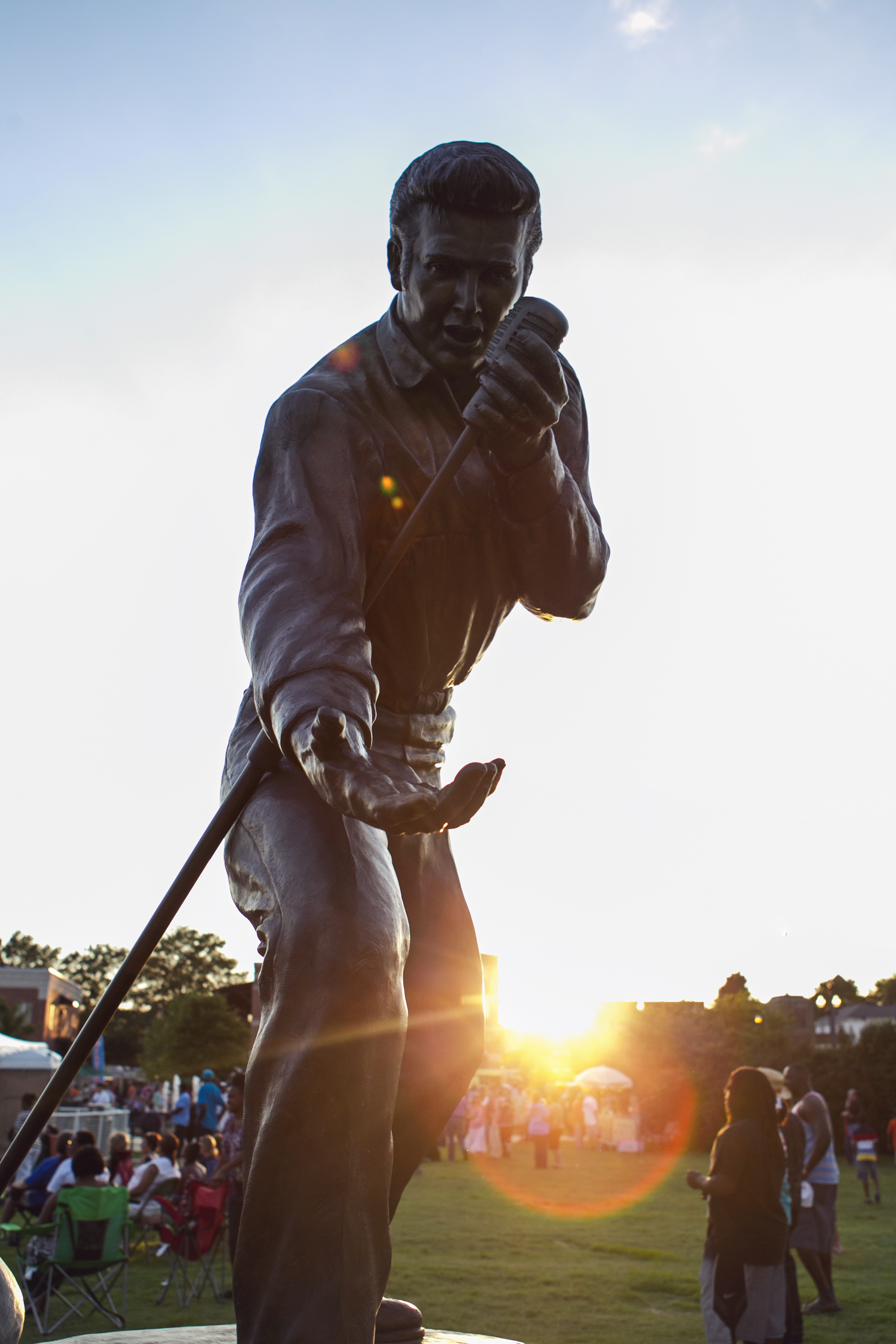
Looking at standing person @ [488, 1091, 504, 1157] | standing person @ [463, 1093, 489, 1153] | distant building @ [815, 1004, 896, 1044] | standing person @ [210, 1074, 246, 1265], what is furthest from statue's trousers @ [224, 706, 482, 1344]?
distant building @ [815, 1004, 896, 1044]

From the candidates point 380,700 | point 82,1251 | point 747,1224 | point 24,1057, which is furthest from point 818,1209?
point 24,1057

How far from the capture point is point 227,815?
7.84ft

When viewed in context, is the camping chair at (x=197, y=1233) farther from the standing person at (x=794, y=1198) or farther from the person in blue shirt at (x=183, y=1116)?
the person in blue shirt at (x=183, y=1116)

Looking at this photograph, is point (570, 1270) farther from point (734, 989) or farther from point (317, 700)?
point (734, 989)

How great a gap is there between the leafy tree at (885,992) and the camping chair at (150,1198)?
90213 millimetres

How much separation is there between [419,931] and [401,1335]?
3.05 ft

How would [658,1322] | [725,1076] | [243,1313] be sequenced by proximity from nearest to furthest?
1. [243,1313]
2. [658,1322]
3. [725,1076]

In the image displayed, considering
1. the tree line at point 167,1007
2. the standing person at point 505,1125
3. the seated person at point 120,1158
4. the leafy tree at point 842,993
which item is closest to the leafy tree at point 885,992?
the leafy tree at point 842,993

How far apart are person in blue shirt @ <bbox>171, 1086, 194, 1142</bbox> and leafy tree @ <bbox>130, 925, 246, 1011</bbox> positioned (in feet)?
278

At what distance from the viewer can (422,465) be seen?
8.95ft

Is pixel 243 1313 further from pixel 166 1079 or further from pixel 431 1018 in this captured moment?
pixel 166 1079

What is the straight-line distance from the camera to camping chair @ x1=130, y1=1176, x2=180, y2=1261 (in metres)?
13.0

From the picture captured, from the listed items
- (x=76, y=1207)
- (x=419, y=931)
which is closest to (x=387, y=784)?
(x=419, y=931)

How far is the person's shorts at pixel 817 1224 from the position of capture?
1031 cm
